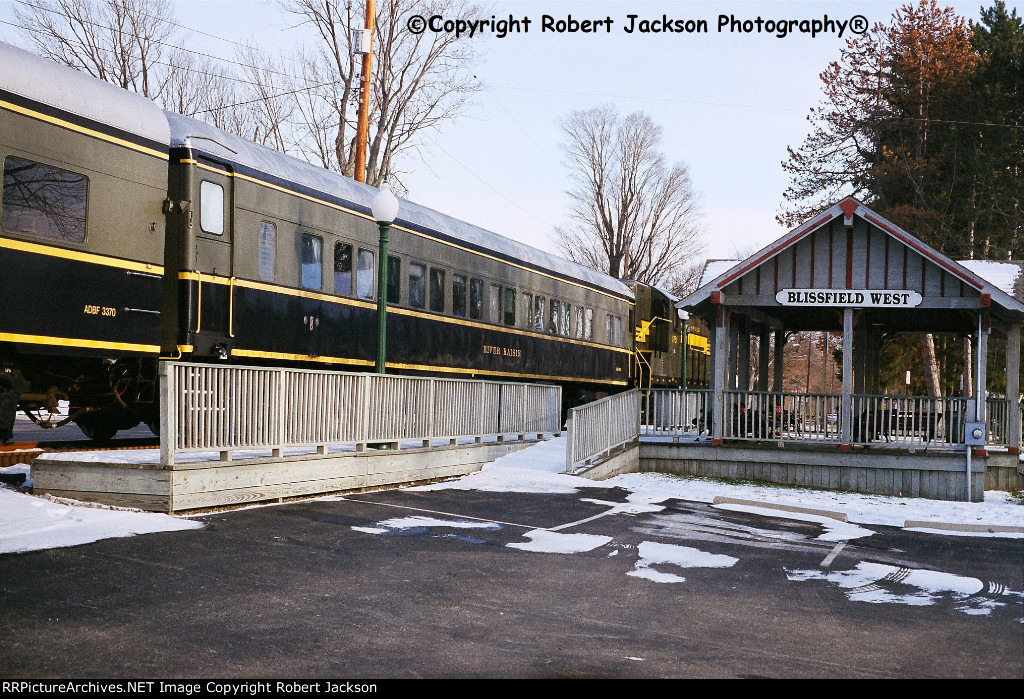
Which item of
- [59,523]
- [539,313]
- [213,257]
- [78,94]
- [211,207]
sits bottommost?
[59,523]

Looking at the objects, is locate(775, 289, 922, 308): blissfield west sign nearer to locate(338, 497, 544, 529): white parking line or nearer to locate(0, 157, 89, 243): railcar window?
locate(338, 497, 544, 529): white parking line

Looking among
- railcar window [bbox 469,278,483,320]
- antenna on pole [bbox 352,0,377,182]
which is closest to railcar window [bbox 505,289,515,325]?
railcar window [bbox 469,278,483,320]

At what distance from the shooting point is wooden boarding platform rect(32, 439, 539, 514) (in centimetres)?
980

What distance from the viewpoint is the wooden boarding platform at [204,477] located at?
9.80m

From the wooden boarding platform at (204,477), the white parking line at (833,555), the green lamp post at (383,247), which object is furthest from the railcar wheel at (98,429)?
the white parking line at (833,555)

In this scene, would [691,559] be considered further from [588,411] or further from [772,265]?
[772,265]

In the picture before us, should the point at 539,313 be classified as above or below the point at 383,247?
below

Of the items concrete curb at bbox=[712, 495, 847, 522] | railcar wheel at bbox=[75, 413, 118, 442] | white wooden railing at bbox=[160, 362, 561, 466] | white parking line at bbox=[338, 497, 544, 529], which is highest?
white wooden railing at bbox=[160, 362, 561, 466]

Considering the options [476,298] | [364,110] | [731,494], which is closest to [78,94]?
[476,298]

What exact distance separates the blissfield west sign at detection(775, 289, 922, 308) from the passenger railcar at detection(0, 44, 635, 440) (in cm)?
678

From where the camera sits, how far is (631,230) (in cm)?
6078

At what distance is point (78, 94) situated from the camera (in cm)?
1136

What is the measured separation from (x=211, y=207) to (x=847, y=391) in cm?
1222

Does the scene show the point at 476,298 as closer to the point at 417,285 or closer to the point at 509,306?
the point at 509,306
